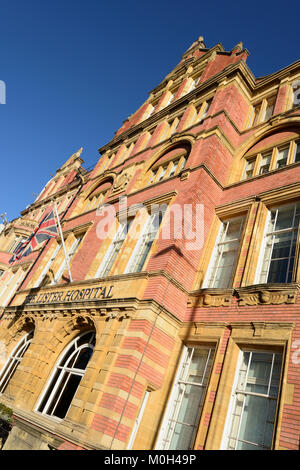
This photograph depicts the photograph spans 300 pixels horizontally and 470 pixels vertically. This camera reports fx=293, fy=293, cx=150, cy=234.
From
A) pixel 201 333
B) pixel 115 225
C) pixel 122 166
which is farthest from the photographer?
pixel 122 166

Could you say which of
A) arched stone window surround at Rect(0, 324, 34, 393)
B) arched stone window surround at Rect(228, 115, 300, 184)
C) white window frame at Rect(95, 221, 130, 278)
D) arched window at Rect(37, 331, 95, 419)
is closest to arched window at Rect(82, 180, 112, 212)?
white window frame at Rect(95, 221, 130, 278)

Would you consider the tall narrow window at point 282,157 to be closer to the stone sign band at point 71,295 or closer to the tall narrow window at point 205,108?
the tall narrow window at point 205,108

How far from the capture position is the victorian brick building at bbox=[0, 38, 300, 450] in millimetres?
6812

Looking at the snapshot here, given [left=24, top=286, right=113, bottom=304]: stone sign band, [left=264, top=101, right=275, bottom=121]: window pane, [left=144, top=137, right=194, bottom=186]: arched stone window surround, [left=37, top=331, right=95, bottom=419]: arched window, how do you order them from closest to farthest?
[left=37, top=331, right=95, bottom=419]: arched window, [left=24, top=286, right=113, bottom=304]: stone sign band, [left=264, top=101, right=275, bottom=121]: window pane, [left=144, top=137, right=194, bottom=186]: arched stone window surround

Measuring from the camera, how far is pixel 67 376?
1025 centimetres

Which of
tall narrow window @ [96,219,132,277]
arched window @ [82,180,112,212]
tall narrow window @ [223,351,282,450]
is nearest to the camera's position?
tall narrow window @ [223,351,282,450]

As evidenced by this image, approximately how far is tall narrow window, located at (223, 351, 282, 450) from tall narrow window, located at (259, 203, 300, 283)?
89.1 inches

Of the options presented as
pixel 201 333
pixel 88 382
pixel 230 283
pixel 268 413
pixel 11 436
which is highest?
pixel 230 283

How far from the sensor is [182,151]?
554 inches

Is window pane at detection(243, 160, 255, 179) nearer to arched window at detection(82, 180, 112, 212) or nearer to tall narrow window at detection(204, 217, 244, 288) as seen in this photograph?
tall narrow window at detection(204, 217, 244, 288)

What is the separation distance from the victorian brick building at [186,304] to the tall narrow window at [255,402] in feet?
0.08
